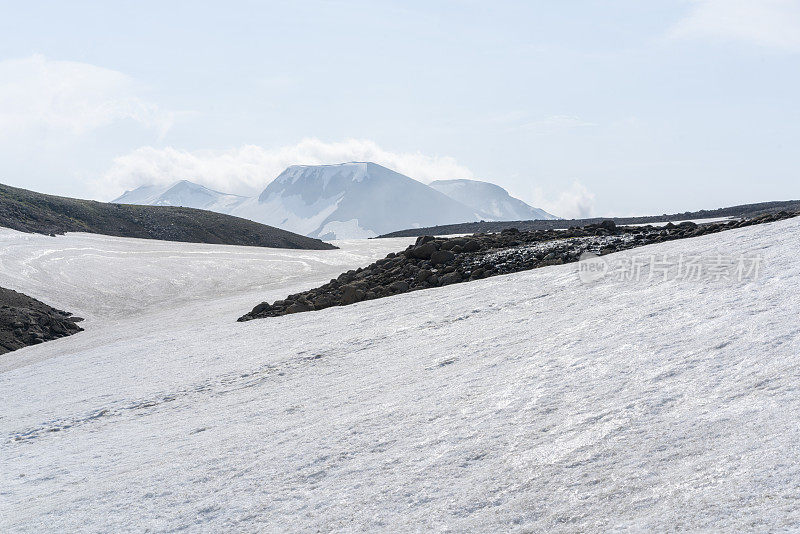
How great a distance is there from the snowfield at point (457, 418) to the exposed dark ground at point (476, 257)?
5.82 feet

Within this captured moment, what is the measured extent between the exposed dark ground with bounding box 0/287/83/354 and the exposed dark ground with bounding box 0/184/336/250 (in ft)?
82.8

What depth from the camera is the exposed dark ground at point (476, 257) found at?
53.8 ft

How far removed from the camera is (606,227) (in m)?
19.8

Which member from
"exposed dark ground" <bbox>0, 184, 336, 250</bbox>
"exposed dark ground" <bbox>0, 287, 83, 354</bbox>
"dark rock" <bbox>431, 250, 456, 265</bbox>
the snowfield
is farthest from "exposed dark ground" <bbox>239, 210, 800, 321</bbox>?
→ "exposed dark ground" <bbox>0, 184, 336, 250</bbox>

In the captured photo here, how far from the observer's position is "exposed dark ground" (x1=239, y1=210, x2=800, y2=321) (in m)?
16.4

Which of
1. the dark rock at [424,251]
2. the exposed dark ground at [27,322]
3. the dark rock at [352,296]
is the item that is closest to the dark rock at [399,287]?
the dark rock at [352,296]

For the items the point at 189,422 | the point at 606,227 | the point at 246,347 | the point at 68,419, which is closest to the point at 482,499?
the point at 189,422

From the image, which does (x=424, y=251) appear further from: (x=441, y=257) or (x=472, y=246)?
(x=472, y=246)

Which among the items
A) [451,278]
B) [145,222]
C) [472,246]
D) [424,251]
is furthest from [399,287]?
[145,222]

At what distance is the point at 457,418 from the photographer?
6.96 meters

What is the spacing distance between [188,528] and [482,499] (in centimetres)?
261

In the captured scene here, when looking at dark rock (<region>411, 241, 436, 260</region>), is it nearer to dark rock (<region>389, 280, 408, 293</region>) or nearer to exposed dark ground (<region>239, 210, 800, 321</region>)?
exposed dark ground (<region>239, 210, 800, 321</region>)

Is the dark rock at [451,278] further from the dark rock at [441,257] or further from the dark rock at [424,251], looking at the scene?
the dark rock at [424,251]

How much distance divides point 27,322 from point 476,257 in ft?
45.3
